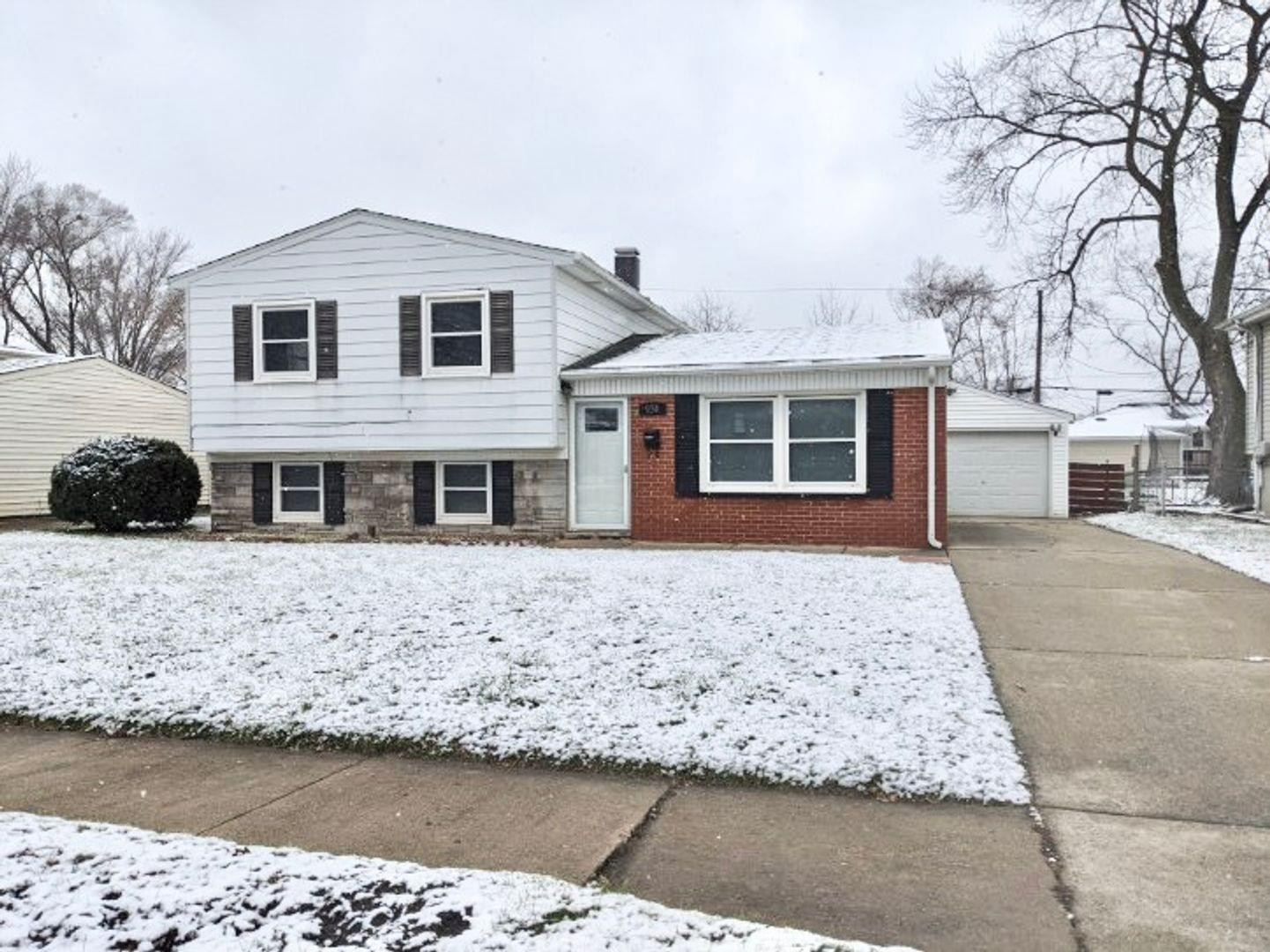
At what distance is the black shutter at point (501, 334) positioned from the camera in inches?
529

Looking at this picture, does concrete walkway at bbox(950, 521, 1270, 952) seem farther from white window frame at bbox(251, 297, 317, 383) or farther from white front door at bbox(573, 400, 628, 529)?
white window frame at bbox(251, 297, 317, 383)

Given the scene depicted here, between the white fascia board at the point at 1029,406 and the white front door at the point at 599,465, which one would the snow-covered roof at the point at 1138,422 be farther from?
the white front door at the point at 599,465

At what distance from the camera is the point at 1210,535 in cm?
1386

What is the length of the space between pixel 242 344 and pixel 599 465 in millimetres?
5944

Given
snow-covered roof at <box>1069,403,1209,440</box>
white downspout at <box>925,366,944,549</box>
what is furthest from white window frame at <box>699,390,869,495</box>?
snow-covered roof at <box>1069,403,1209,440</box>

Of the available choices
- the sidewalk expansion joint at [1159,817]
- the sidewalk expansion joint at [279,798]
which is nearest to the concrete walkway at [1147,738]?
the sidewalk expansion joint at [1159,817]

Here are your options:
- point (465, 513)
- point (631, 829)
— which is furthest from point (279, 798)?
point (465, 513)

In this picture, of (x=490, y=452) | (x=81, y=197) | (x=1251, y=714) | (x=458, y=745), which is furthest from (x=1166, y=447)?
(x=81, y=197)

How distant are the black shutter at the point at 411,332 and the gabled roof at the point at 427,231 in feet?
3.57

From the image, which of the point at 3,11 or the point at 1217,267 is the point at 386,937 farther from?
the point at 1217,267

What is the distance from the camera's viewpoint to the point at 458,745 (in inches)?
183

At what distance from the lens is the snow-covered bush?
13.9 metres

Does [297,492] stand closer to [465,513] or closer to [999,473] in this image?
[465,513]

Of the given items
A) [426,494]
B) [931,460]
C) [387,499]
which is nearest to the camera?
[931,460]
